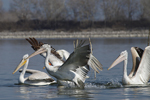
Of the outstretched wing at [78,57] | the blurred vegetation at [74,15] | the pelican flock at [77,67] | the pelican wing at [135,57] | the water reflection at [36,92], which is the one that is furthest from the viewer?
the blurred vegetation at [74,15]

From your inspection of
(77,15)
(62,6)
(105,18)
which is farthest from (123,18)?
(62,6)

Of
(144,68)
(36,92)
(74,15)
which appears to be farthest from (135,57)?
(74,15)

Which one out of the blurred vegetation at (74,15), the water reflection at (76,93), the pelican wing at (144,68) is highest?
the blurred vegetation at (74,15)

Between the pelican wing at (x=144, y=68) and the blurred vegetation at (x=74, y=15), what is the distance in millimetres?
50443

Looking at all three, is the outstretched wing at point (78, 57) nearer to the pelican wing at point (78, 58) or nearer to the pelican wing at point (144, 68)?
the pelican wing at point (78, 58)

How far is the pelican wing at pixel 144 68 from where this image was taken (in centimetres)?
948

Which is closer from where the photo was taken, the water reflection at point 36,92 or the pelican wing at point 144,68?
the water reflection at point 36,92

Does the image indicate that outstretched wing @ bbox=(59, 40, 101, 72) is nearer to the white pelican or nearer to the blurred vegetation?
the white pelican

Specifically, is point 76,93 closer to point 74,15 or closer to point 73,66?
point 73,66

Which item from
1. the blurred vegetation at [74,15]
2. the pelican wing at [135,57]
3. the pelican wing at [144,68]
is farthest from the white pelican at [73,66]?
the blurred vegetation at [74,15]

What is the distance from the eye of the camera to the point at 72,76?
368 inches

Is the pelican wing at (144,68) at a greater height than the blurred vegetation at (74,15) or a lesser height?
lesser

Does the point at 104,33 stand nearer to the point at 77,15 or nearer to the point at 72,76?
the point at 77,15

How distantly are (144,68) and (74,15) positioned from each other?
64.8 metres
